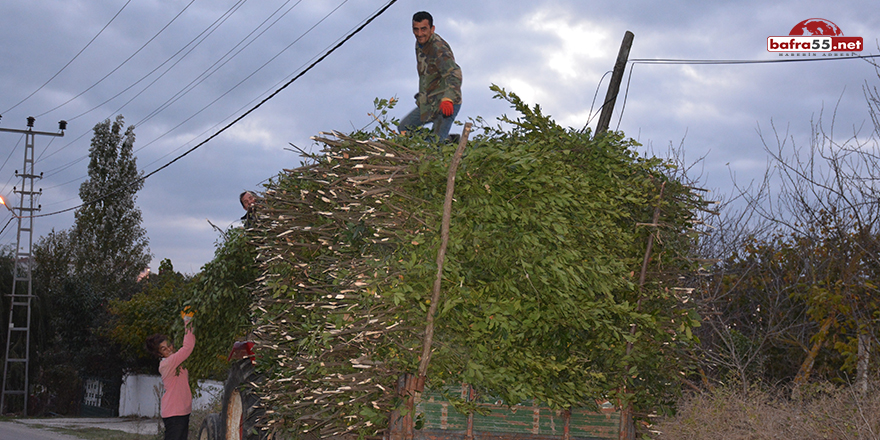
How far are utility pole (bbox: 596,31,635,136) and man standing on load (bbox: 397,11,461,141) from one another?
397 centimetres

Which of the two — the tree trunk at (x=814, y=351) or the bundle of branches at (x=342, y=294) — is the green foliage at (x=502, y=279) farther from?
the tree trunk at (x=814, y=351)

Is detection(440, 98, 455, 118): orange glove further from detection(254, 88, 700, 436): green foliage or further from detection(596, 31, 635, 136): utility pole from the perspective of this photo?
detection(596, 31, 635, 136): utility pole

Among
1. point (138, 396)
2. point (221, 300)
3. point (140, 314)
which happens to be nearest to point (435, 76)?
point (221, 300)

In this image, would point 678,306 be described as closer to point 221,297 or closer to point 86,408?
point 221,297

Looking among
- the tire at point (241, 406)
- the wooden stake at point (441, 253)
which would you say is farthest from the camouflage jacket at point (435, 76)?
the wooden stake at point (441, 253)

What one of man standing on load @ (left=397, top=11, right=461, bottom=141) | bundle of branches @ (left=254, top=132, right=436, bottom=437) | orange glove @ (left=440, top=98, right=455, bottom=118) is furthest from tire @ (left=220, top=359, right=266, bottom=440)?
orange glove @ (left=440, top=98, right=455, bottom=118)

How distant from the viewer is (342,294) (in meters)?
4.02

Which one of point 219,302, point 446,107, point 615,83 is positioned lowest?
point 219,302

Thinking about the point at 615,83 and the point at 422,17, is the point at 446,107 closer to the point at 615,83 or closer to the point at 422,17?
the point at 422,17

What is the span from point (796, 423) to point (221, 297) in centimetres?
703

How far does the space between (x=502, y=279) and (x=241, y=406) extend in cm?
380

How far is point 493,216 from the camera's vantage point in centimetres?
395

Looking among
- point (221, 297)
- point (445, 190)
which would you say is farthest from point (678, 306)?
point (221, 297)

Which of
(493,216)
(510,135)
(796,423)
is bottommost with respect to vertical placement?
(796,423)
